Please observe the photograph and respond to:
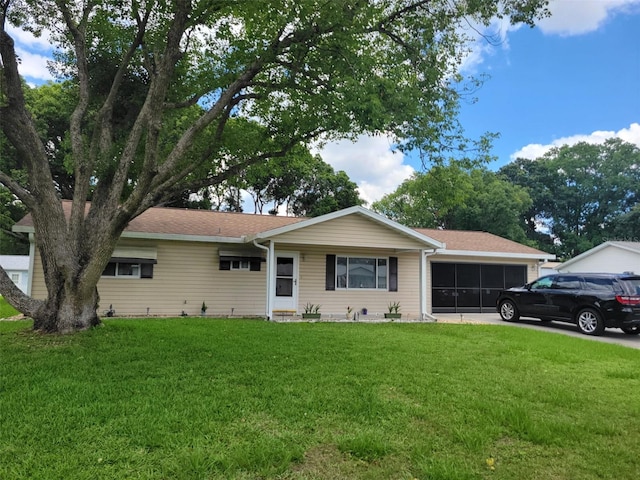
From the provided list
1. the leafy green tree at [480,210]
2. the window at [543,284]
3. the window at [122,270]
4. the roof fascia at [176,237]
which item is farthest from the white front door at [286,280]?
the leafy green tree at [480,210]

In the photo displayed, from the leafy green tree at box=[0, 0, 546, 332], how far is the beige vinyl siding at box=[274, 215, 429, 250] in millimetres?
2765

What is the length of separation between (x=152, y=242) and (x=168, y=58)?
→ 5546mm

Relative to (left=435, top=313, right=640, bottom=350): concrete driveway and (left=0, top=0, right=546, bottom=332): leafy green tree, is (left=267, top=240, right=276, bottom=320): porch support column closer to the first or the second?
(left=0, top=0, right=546, bottom=332): leafy green tree

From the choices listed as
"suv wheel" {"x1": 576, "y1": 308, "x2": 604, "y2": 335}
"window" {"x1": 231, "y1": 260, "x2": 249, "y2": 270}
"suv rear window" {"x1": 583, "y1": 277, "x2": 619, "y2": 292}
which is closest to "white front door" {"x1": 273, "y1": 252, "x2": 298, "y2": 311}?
"window" {"x1": 231, "y1": 260, "x2": 249, "y2": 270}

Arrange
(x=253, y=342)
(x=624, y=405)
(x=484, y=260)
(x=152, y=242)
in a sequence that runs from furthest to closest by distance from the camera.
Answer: (x=484, y=260) < (x=152, y=242) < (x=253, y=342) < (x=624, y=405)

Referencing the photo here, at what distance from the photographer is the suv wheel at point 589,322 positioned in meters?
9.88

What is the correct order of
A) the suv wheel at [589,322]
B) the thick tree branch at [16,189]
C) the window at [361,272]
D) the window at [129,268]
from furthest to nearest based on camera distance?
the window at [361,272] < the window at [129,268] < the suv wheel at [589,322] < the thick tree branch at [16,189]

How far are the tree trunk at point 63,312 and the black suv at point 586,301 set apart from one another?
1131cm

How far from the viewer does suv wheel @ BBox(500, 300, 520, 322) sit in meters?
12.4

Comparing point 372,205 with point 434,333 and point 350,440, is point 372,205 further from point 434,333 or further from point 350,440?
point 350,440

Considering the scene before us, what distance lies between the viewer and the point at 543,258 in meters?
15.3

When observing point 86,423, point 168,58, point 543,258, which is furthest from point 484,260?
point 86,423

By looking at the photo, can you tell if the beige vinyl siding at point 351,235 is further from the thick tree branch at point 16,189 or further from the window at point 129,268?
the thick tree branch at point 16,189

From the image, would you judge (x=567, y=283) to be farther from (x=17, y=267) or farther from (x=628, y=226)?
(x=628, y=226)
